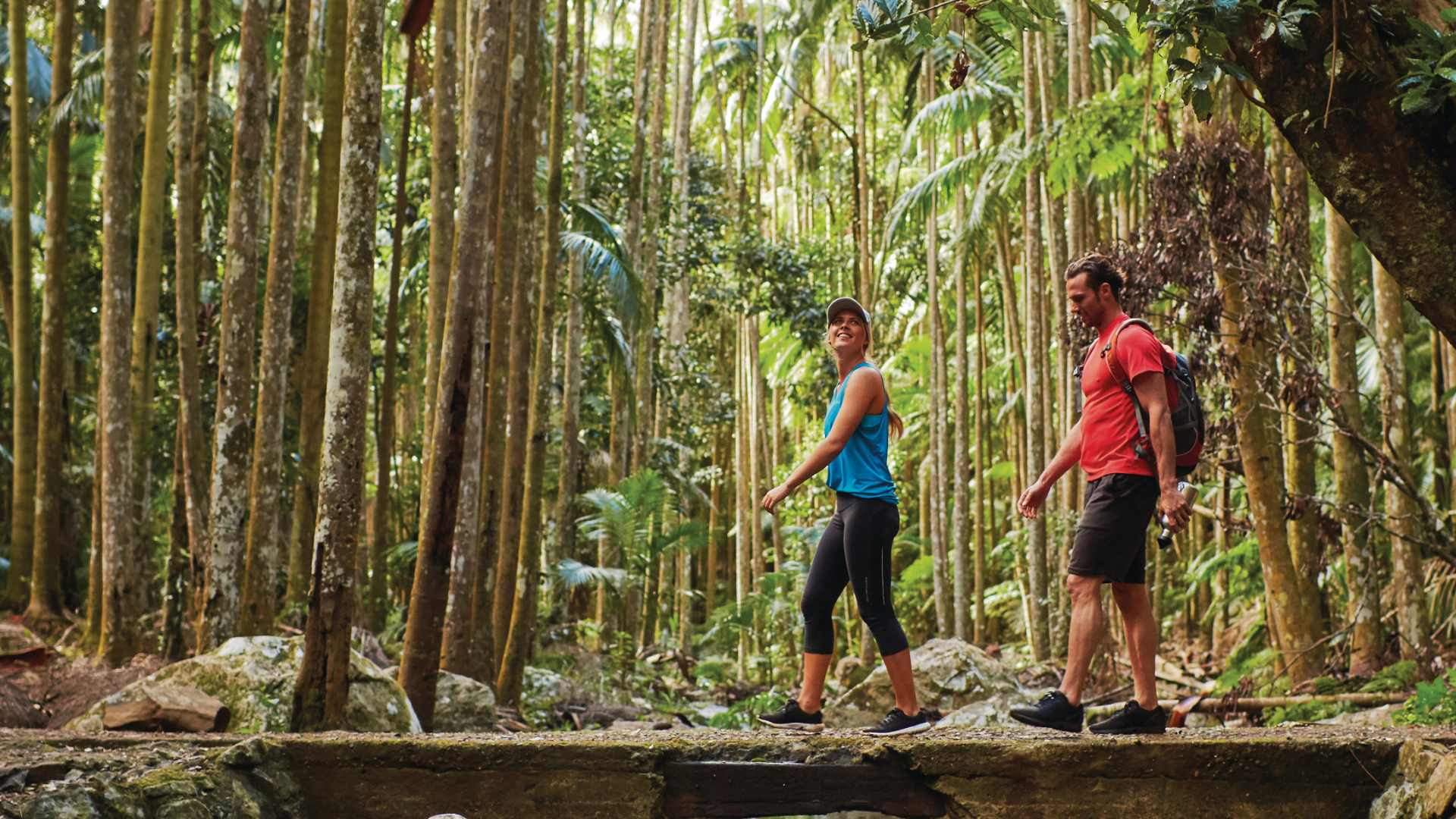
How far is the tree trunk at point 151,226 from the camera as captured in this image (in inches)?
423

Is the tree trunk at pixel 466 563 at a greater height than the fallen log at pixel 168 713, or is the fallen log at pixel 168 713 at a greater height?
the tree trunk at pixel 466 563

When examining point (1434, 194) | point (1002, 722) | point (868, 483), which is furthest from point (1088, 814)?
point (1002, 722)

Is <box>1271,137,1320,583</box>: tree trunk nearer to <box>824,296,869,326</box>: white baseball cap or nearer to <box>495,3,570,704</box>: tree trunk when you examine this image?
<box>824,296,869,326</box>: white baseball cap

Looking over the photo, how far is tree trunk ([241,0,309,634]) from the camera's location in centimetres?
935

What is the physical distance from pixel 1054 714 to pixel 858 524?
45.1 inches

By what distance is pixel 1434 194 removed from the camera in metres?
4.82

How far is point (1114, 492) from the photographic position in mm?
5668

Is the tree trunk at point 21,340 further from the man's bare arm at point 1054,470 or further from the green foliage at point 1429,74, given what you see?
the green foliage at point 1429,74

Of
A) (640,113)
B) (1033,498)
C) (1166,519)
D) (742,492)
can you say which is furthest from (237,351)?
(742,492)

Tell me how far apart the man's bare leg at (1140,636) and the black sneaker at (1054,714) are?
28 cm

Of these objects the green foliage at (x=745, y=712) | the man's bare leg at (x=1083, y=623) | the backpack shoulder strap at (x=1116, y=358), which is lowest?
the green foliage at (x=745, y=712)

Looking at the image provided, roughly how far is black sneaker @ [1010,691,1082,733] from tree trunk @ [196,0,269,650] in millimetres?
5686

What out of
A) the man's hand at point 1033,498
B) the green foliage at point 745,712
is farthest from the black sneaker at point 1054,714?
the green foliage at point 745,712

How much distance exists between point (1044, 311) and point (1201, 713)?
7.34m
